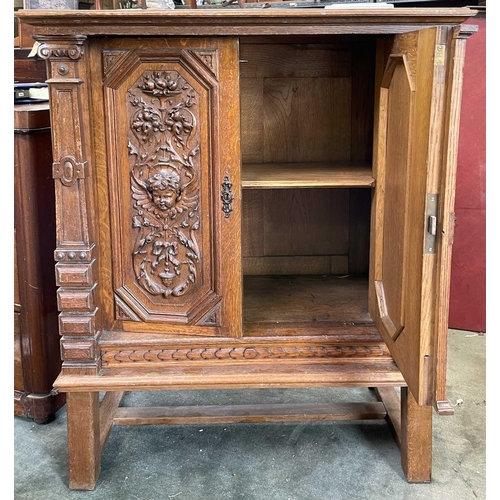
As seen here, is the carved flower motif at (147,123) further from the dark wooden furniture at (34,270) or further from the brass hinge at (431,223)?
the brass hinge at (431,223)

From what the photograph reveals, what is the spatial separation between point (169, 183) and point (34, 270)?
70 cm

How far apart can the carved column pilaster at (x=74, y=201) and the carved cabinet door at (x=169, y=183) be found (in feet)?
0.18

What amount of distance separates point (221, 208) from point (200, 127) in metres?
0.24

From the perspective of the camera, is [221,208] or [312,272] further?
[312,272]

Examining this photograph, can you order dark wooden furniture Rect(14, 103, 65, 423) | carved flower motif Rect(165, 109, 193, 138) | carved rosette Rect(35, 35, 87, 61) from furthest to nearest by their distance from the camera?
dark wooden furniture Rect(14, 103, 65, 423), carved flower motif Rect(165, 109, 193, 138), carved rosette Rect(35, 35, 87, 61)

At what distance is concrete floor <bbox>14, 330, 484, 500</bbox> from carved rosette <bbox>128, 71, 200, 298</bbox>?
1.92 feet

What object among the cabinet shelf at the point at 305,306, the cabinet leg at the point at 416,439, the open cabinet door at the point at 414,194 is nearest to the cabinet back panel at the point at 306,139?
the cabinet shelf at the point at 305,306

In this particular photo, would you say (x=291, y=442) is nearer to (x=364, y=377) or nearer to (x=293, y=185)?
(x=364, y=377)

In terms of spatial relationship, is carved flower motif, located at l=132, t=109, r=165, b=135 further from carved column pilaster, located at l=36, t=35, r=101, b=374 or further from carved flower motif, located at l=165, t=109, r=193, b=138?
carved column pilaster, located at l=36, t=35, r=101, b=374

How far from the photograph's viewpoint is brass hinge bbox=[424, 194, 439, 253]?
1.63 metres

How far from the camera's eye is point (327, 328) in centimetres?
211

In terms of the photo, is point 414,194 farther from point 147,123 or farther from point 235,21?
point 147,123

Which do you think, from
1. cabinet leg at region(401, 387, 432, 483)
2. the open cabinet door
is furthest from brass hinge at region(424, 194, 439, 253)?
cabinet leg at region(401, 387, 432, 483)

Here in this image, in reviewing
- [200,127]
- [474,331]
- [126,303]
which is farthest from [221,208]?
[474,331]
